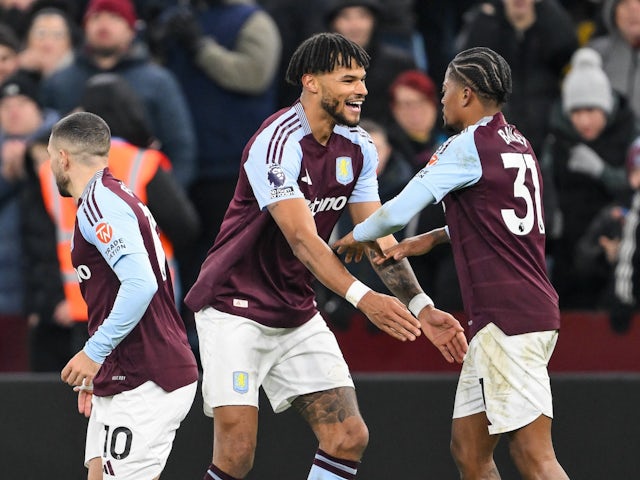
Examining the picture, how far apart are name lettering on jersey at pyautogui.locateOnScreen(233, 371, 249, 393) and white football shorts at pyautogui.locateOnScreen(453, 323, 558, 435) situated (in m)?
1.00

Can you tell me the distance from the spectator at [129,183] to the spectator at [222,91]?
1086 mm

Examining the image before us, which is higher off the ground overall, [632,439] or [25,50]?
[25,50]

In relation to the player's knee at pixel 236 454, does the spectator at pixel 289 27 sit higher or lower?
higher

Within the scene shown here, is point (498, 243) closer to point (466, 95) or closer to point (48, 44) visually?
point (466, 95)

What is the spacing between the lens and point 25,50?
34.0ft

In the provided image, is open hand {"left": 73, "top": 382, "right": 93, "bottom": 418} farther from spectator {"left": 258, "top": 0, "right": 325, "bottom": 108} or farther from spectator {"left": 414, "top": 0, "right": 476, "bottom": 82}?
spectator {"left": 414, "top": 0, "right": 476, "bottom": 82}

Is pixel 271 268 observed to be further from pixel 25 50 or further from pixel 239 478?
pixel 25 50

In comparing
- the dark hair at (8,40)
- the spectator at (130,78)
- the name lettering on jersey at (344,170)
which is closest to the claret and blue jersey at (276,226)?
the name lettering on jersey at (344,170)

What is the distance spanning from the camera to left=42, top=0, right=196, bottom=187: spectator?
9.09 metres

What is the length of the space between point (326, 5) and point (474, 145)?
4.17 meters

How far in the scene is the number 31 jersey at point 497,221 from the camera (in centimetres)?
593

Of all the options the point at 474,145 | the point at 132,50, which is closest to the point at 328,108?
the point at 474,145

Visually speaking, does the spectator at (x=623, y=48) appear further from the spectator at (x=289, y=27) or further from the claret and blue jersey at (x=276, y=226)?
the claret and blue jersey at (x=276, y=226)

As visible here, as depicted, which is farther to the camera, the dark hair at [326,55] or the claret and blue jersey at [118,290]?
the dark hair at [326,55]
